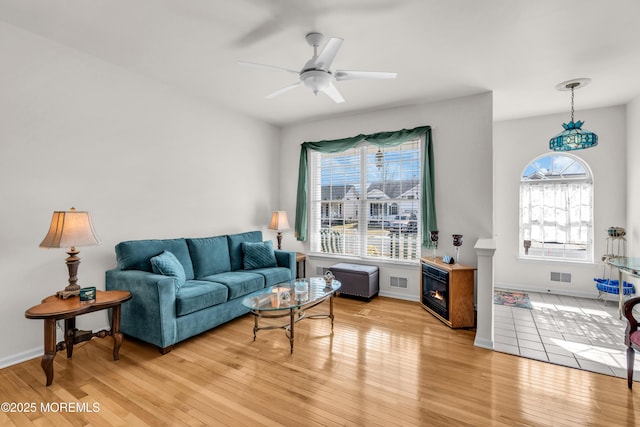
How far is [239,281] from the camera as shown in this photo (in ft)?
11.8

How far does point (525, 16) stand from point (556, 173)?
3.70 m

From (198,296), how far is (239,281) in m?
0.60

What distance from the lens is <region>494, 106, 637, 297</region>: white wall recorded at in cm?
456

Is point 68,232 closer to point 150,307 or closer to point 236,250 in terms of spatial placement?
point 150,307

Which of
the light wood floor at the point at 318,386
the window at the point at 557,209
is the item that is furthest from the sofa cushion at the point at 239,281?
the window at the point at 557,209

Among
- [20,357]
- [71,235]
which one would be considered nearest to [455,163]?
[71,235]

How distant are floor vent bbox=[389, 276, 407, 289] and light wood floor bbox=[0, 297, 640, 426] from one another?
1439 mm

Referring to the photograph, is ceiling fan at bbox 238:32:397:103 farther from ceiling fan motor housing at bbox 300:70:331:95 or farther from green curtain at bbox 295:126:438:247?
green curtain at bbox 295:126:438:247

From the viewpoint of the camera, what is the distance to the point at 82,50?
3018mm

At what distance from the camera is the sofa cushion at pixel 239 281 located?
3492 millimetres

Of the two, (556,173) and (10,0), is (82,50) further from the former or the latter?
(556,173)

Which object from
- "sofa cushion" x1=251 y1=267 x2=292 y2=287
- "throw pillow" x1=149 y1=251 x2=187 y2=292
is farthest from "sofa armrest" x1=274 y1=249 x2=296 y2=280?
"throw pillow" x1=149 y1=251 x2=187 y2=292

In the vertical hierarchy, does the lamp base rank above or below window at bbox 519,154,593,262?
below

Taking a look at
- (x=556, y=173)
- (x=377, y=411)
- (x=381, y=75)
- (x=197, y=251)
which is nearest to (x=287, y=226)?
(x=197, y=251)
